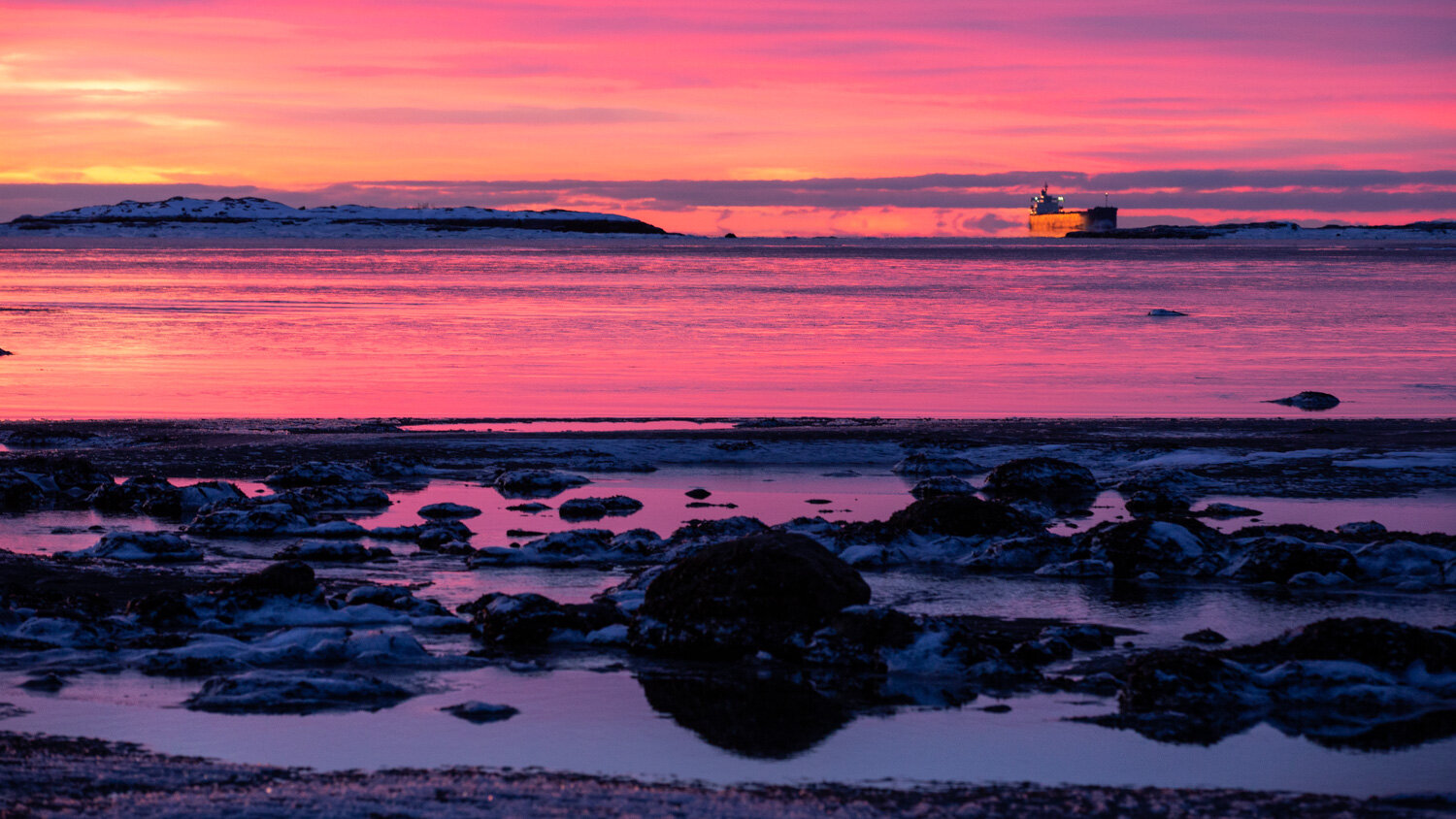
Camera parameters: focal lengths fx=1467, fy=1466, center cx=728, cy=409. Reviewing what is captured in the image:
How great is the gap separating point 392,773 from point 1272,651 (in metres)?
4.70

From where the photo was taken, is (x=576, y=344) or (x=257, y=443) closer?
(x=257, y=443)

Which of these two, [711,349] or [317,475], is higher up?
[317,475]

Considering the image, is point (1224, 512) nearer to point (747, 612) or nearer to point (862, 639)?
point (862, 639)

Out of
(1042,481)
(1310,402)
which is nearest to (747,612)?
(1042,481)

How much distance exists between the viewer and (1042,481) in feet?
45.4

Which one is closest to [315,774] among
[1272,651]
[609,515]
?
[1272,651]

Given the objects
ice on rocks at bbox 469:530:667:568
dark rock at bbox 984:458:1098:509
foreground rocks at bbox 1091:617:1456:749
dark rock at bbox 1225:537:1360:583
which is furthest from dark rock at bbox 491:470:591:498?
foreground rocks at bbox 1091:617:1456:749

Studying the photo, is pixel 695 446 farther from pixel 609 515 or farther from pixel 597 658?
pixel 597 658

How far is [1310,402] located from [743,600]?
641 inches

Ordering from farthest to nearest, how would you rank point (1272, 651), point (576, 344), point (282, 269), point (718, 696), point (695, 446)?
1. point (282, 269)
2. point (576, 344)
3. point (695, 446)
4. point (1272, 651)
5. point (718, 696)

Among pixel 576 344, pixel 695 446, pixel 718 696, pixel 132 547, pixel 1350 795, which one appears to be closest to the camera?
pixel 1350 795

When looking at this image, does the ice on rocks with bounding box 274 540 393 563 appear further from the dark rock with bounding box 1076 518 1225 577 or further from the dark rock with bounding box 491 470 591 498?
the dark rock with bounding box 1076 518 1225 577

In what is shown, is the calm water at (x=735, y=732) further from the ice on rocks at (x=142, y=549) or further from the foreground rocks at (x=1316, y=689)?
the ice on rocks at (x=142, y=549)

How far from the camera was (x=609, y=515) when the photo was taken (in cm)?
1272
